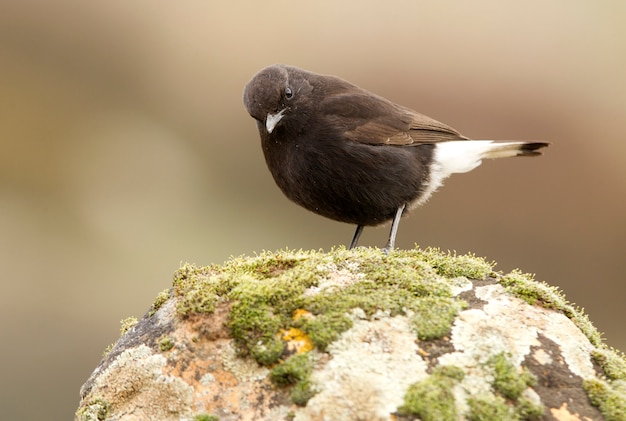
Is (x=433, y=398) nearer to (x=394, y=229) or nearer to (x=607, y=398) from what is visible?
(x=607, y=398)

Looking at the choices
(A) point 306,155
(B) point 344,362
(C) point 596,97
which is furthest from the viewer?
(C) point 596,97

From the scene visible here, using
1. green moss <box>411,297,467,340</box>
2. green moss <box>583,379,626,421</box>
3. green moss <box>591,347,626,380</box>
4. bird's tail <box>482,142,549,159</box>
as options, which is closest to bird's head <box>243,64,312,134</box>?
bird's tail <box>482,142,549,159</box>

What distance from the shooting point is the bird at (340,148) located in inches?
267

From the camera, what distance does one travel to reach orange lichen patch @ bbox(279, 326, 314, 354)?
170 inches

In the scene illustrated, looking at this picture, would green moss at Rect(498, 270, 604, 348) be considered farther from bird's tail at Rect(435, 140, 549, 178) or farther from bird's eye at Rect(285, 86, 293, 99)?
bird's eye at Rect(285, 86, 293, 99)

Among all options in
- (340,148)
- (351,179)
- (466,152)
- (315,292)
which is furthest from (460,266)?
(466,152)

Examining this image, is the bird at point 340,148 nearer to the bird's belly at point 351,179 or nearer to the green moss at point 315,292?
the bird's belly at point 351,179

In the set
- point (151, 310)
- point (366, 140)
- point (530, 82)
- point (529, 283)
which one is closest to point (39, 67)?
point (530, 82)

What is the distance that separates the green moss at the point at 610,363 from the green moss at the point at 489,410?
89 centimetres

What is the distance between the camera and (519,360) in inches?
171

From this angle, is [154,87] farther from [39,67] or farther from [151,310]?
[151,310]

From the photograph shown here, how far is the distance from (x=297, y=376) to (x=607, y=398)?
5.83ft

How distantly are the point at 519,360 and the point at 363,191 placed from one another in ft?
9.31

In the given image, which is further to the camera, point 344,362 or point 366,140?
point 366,140
